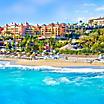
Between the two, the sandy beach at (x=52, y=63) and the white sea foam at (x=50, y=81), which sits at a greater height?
the sandy beach at (x=52, y=63)

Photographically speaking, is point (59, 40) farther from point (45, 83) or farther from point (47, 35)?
point (45, 83)

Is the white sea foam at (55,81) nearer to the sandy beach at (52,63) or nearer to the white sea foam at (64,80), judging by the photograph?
the white sea foam at (64,80)

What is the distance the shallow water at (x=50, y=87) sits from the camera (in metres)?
28.3

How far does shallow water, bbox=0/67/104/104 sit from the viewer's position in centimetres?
2834

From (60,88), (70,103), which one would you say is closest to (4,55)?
(60,88)

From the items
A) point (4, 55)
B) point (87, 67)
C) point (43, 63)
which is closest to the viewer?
point (87, 67)

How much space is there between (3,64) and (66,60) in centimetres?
852

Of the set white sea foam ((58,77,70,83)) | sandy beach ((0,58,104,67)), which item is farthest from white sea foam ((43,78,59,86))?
sandy beach ((0,58,104,67))

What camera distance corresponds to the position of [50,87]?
109ft

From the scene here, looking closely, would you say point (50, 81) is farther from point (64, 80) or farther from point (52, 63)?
point (52, 63)

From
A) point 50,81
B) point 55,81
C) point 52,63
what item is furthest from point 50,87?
point 52,63

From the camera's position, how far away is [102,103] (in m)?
26.5

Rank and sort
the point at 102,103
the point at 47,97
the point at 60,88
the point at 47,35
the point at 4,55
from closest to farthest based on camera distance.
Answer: the point at 102,103 → the point at 47,97 → the point at 60,88 → the point at 4,55 → the point at 47,35

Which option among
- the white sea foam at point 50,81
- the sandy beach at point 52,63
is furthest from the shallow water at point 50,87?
the sandy beach at point 52,63
